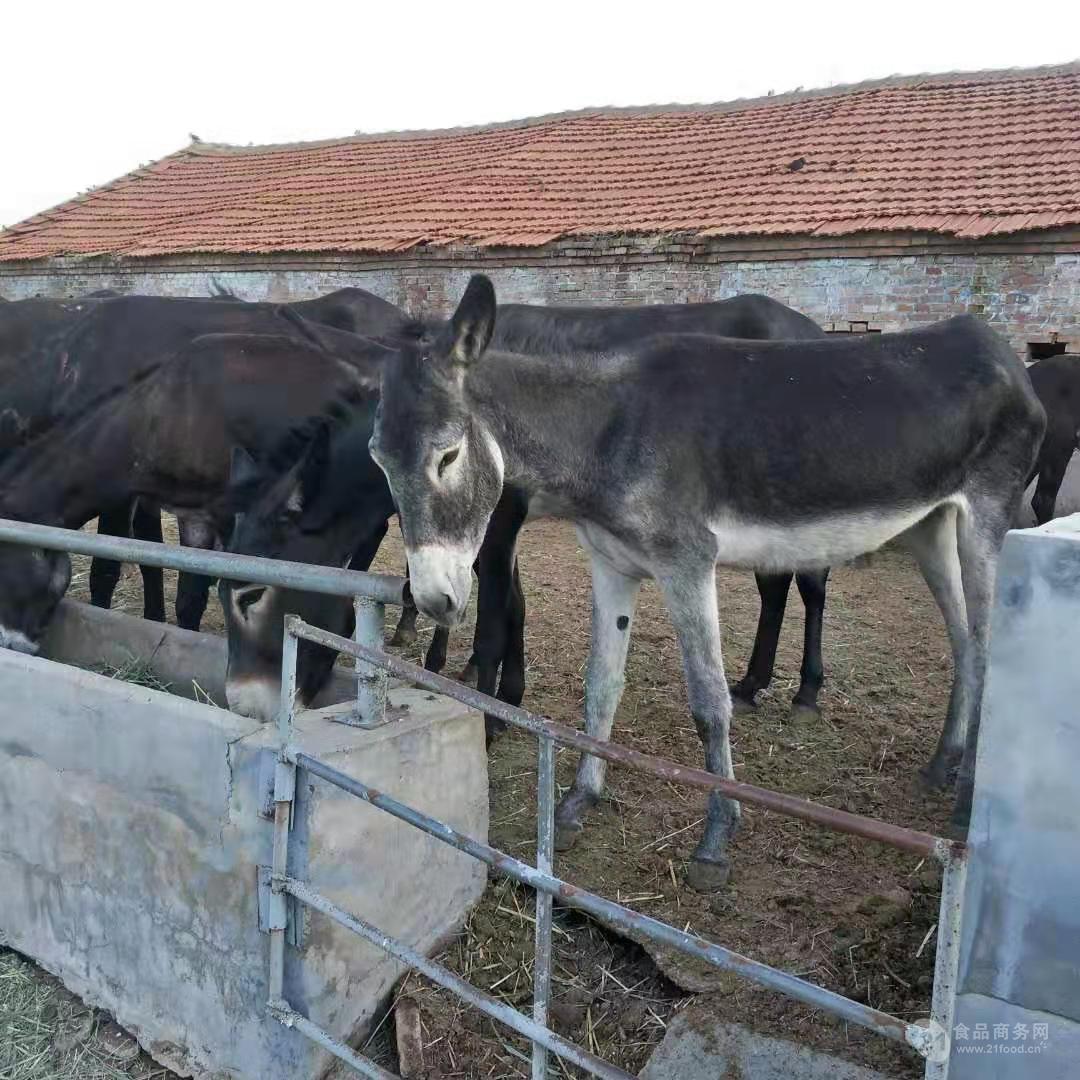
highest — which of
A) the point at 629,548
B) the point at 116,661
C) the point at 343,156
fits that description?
the point at 343,156

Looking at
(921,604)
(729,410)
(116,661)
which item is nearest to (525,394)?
(729,410)

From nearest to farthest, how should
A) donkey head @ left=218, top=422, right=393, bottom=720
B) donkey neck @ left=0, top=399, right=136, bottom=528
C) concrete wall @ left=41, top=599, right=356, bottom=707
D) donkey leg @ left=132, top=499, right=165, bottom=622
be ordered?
donkey head @ left=218, top=422, right=393, bottom=720
concrete wall @ left=41, top=599, right=356, bottom=707
donkey neck @ left=0, top=399, right=136, bottom=528
donkey leg @ left=132, top=499, right=165, bottom=622

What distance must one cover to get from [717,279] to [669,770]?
939 centimetres

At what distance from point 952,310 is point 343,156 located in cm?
1223

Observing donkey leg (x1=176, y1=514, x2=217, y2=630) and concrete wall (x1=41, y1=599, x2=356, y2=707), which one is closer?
concrete wall (x1=41, y1=599, x2=356, y2=707)

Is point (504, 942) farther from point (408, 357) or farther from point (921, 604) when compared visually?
point (921, 604)

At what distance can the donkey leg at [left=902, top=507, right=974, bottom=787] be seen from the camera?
4.20 m

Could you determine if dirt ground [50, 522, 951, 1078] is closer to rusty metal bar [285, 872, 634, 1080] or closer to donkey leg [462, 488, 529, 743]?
donkey leg [462, 488, 529, 743]

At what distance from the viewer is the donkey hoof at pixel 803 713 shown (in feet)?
16.3

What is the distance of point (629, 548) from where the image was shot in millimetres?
3584

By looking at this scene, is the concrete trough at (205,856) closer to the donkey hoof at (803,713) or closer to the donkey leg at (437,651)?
the donkey leg at (437,651)

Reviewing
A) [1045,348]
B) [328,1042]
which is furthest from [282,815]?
[1045,348]

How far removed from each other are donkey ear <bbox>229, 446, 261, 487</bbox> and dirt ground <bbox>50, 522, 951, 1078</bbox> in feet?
5.16

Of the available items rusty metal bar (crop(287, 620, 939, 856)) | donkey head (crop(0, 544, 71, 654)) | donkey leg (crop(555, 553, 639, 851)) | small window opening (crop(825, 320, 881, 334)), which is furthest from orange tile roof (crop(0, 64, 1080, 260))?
rusty metal bar (crop(287, 620, 939, 856))
